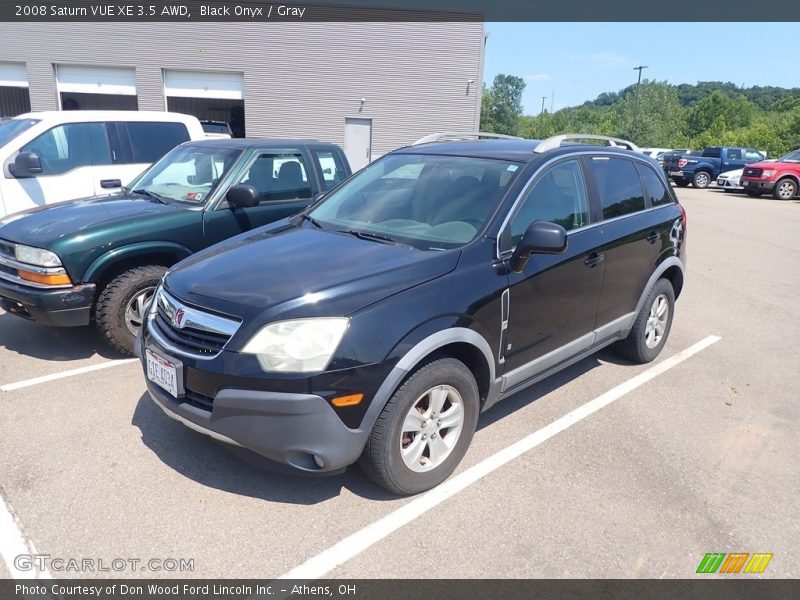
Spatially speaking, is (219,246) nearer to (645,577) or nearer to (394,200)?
(394,200)

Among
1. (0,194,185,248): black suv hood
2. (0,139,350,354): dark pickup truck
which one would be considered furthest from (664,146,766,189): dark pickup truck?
(0,194,185,248): black suv hood

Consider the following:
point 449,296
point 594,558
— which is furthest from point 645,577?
point 449,296

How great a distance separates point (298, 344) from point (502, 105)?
111096mm

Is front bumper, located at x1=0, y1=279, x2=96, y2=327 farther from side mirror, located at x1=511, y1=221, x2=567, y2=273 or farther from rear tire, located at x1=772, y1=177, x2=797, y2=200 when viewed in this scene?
rear tire, located at x1=772, y1=177, x2=797, y2=200

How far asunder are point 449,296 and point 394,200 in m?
1.16

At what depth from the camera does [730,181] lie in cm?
2561

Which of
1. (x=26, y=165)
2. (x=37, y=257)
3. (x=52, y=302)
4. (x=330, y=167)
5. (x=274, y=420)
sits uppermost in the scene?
(x=330, y=167)

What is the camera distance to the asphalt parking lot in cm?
281

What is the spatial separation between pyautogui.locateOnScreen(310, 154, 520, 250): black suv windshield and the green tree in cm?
8082

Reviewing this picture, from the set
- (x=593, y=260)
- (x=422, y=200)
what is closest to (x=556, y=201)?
(x=593, y=260)

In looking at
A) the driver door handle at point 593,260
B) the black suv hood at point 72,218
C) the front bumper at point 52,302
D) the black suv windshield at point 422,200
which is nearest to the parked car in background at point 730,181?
the driver door handle at point 593,260

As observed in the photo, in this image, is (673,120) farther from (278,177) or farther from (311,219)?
(311,219)

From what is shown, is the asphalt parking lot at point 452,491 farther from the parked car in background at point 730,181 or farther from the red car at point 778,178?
the parked car in background at point 730,181

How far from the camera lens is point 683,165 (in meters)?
27.5
